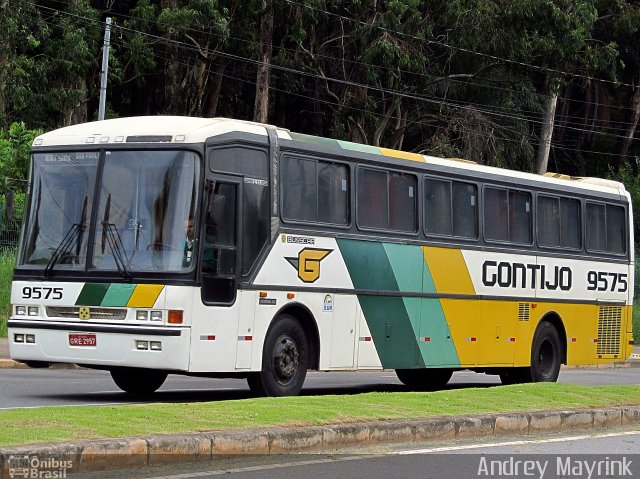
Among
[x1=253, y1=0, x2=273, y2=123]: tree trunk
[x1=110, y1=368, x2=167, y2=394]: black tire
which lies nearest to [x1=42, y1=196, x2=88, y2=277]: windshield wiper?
[x1=110, y1=368, x2=167, y2=394]: black tire

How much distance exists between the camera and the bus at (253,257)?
1480 centimetres

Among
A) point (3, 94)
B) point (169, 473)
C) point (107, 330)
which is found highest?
point (3, 94)

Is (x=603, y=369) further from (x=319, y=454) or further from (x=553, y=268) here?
(x=319, y=454)

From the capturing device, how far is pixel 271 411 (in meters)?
12.1

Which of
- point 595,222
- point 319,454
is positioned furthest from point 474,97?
point 319,454

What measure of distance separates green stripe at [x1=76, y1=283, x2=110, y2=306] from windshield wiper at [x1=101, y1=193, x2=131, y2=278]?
0.87 ft

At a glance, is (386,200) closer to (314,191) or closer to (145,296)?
(314,191)

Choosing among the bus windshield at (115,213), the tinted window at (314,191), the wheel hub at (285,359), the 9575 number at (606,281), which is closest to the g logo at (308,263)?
the tinted window at (314,191)

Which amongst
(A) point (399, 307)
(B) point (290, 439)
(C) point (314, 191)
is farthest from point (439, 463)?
(A) point (399, 307)

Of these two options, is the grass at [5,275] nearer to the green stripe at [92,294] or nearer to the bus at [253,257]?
the bus at [253,257]

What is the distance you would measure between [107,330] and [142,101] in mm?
34325

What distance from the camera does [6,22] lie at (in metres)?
38.1

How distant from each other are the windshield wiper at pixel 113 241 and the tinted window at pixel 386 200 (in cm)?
367

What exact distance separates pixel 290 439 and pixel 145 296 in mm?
4156
